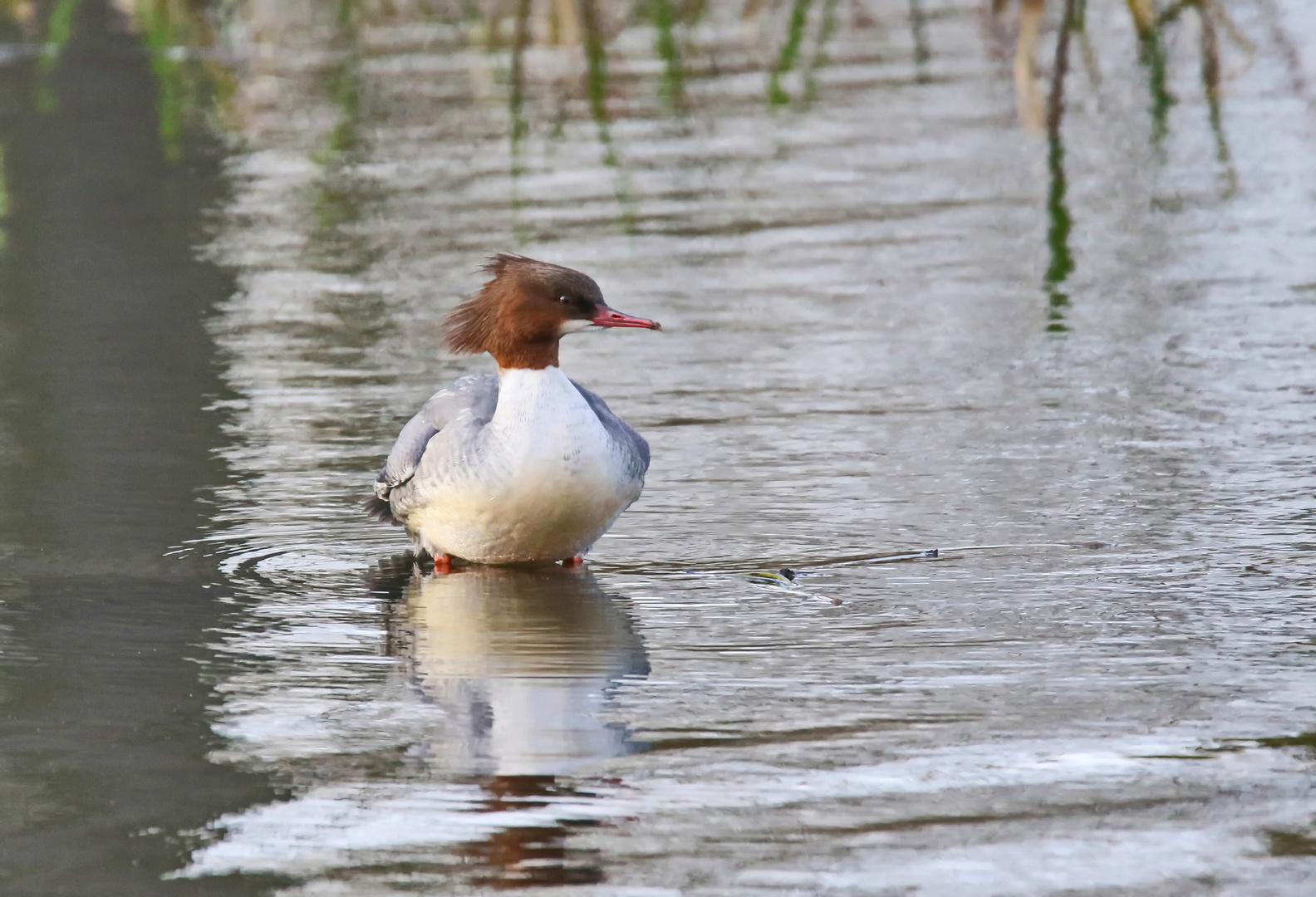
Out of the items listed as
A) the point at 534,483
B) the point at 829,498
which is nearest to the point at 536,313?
the point at 534,483

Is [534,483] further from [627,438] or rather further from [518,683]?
[518,683]

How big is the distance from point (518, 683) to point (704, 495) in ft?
5.81

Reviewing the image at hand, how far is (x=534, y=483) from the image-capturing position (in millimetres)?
5770

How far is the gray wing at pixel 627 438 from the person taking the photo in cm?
594

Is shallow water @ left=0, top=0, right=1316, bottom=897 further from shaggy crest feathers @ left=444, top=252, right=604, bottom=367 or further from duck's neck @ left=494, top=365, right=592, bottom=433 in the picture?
shaggy crest feathers @ left=444, top=252, right=604, bottom=367

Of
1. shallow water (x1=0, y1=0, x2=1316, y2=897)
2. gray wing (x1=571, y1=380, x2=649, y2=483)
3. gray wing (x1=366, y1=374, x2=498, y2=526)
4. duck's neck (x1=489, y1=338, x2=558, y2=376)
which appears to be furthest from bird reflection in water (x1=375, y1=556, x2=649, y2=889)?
duck's neck (x1=489, y1=338, x2=558, y2=376)

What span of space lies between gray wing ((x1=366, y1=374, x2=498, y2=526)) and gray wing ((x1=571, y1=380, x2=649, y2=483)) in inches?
12.1

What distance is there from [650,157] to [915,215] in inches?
81.3

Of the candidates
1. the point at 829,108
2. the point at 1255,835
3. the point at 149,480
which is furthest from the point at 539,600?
the point at 829,108

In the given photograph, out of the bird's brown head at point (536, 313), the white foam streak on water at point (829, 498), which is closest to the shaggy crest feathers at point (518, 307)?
the bird's brown head at point (536, 313)

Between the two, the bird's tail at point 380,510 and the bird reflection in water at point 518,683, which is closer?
the bird reflection in water at point 518,683

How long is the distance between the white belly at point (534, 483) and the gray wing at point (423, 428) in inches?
6.6

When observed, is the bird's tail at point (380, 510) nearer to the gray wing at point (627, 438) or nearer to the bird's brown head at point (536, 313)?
the bird's brown head at point (536, 313)

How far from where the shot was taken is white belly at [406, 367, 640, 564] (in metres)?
5.76
